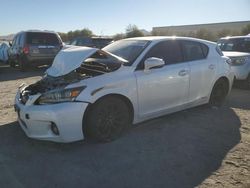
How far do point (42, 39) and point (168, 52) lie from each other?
34.3 ft

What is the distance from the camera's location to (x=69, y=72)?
5.19 metres

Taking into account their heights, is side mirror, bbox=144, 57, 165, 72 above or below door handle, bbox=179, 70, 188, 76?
Result: above

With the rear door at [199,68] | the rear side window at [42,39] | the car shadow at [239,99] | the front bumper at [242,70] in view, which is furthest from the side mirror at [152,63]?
the rear side window at [42,39]

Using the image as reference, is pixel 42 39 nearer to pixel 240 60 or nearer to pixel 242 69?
pixel 240 60

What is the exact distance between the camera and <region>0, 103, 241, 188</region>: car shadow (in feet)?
12.9

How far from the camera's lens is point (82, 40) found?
1850cm

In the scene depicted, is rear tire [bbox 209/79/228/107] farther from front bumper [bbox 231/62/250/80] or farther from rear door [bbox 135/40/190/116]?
front bumper [bbox 231/62/250/80]

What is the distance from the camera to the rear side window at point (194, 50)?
6.32 meters

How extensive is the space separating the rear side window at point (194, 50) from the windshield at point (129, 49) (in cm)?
91

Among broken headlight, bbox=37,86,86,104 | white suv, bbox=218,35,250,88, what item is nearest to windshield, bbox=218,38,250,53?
white suv, bbox=218,35,250,88

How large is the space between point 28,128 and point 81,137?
0.85 m

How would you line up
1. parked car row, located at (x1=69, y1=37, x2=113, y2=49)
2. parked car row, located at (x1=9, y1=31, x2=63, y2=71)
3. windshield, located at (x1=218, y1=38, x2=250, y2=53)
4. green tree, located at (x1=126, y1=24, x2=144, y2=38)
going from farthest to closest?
green tree, located at (x1=126, y1=24, x2=144, y2=38)
parked car row, located at (x1=69, y1=37, x2=113, y2=49)
parked car row, located at (x1=9, y1=31, x2=63, y2=71)
windshield, located at (x1=218, y1=38, x2=250, y2=53)

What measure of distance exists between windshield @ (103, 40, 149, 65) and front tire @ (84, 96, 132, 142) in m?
0.79

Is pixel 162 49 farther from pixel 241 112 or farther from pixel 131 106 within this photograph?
pixel 241 112
